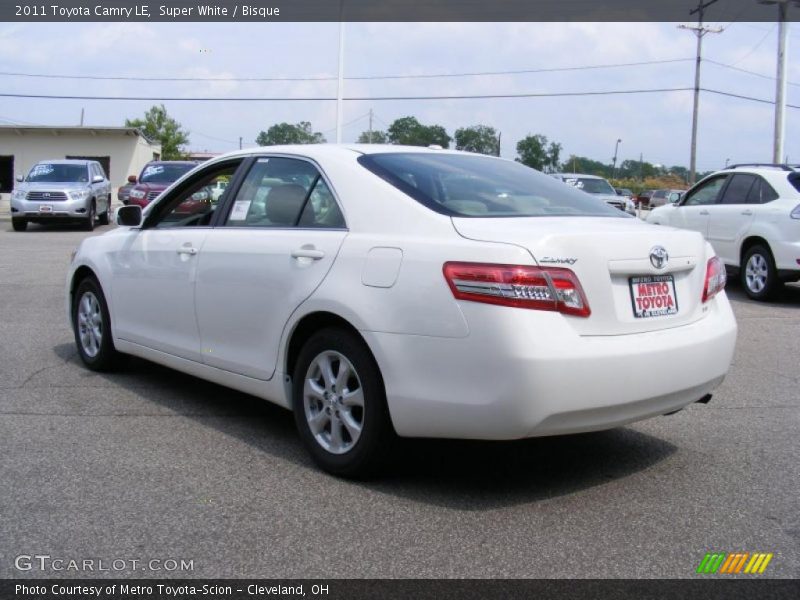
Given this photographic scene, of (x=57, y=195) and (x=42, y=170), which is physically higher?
(x=42, y=170)

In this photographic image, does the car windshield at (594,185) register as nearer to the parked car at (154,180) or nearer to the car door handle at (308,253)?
the parked car at (154,180)

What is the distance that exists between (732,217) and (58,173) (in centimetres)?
1751

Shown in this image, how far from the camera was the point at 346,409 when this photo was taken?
→ 4105 mm

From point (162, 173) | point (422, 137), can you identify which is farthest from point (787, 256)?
point (162, 173)

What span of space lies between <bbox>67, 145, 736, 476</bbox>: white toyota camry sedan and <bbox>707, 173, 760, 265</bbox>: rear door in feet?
23.9

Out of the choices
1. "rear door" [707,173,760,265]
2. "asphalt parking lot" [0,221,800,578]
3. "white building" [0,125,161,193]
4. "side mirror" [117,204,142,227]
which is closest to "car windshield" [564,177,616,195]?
"rear door" [707,173,760,265]

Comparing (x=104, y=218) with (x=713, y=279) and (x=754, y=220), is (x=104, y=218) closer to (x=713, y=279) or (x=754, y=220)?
(x=754, y=220)

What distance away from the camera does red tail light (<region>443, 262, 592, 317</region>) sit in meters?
3.55

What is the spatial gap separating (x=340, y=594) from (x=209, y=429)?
7.24 ft

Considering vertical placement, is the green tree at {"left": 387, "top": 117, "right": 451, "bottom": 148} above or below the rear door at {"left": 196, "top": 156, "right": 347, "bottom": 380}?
above

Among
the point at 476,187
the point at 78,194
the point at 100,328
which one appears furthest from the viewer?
the point at 78,194

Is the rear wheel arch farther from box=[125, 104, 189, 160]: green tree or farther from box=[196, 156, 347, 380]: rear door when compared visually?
box=[125, 104, 189, 160]: green tree

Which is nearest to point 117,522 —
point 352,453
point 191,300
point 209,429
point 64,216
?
point 352,453

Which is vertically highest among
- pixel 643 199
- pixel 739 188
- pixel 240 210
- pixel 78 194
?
pixel 643 199
